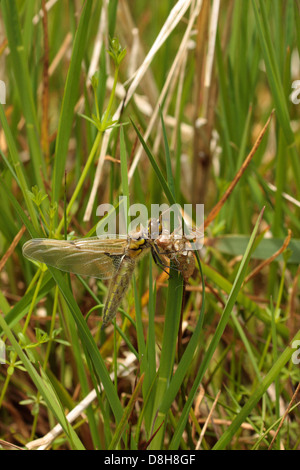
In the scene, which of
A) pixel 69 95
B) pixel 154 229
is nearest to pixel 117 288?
pixel 154 229

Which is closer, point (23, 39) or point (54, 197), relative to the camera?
point (54, 197)

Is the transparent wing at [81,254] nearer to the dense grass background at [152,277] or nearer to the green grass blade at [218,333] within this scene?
the dense grass background at [152,277]

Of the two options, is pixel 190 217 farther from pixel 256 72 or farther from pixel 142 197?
pixel 256 72

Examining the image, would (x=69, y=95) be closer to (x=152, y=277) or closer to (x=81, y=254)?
(x=81, y=254)

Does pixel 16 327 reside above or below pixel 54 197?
below

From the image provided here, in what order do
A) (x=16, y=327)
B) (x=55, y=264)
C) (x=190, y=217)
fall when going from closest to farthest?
1. (x=55, y=264)
2. (x=16, y=327)
3. (x=190, y=217)
